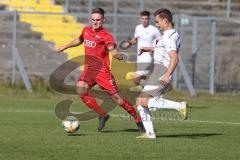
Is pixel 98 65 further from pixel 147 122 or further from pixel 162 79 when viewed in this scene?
pixel 162 79

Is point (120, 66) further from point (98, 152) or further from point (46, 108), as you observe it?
point (98, 152)

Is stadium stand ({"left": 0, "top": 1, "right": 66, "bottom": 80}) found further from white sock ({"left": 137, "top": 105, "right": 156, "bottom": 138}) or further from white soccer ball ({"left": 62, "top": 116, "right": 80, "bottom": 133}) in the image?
white sock ({"left": 137, "top": 105, "right": 156, "bottom": 138})

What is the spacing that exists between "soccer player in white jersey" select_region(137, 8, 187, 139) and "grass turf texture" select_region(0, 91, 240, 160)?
0.42m

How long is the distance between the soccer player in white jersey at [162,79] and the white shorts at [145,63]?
24.0 feet

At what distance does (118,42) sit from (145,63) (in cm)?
540

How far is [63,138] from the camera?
1268cm

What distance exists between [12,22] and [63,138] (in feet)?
47.9

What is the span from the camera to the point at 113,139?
41.8 feet

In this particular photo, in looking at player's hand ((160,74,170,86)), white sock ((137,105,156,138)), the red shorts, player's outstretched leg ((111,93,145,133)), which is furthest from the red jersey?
player's hand ((160,74,170,86))

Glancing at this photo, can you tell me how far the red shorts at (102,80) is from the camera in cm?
1423

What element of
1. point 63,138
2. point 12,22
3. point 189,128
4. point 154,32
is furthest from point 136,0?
point 63,138

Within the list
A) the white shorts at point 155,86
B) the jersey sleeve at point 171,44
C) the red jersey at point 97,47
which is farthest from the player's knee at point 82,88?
A: the jersey sleeve at point 171,44

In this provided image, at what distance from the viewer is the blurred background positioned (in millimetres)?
25875

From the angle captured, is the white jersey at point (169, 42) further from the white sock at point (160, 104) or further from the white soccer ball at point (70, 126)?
the white soccer ball at point (70, 126)
